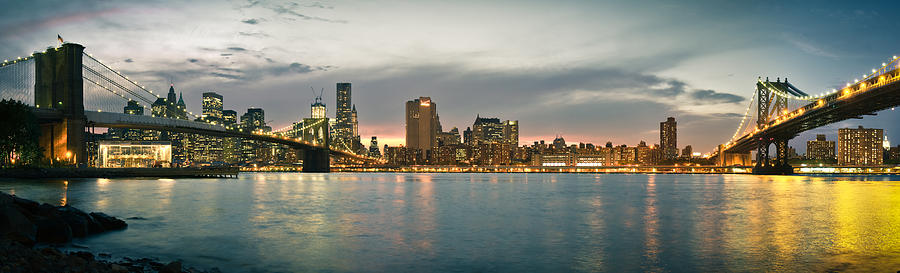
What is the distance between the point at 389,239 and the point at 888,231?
768 inches

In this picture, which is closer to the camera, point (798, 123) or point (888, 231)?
point (888, 231)

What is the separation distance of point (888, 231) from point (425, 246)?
722 inches

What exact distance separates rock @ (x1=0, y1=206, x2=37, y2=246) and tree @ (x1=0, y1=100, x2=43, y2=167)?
44391mm

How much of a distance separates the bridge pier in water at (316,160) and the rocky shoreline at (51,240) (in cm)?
11977

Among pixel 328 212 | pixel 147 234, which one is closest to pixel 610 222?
pixel 328 212

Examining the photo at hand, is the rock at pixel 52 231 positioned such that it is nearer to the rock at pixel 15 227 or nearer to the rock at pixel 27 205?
the rock at pixel 15 227

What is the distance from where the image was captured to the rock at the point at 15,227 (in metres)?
14.8

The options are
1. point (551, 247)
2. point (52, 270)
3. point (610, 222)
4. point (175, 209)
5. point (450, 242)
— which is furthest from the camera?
point (175, 209)

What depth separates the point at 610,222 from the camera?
29.0m

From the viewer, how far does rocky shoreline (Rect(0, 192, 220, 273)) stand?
10758 millimetres

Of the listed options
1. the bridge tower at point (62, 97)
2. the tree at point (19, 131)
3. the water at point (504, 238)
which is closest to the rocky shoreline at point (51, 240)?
the water at point (504, 238)

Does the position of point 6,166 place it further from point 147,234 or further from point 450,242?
point 450,242

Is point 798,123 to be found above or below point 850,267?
above

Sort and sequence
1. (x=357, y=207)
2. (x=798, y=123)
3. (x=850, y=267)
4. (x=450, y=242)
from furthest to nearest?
(x=798, y=123) < (x=357, y=207) < (x=450, y=242) < (x=850, y=267)
